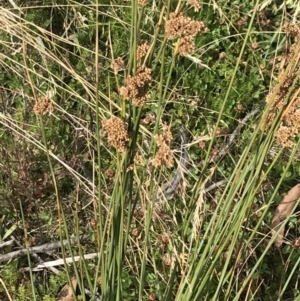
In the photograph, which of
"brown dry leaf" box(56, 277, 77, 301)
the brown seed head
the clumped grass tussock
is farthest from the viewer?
"brown dry leaf" box(56, 277, 77, 301)

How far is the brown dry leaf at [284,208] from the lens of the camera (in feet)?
5.20

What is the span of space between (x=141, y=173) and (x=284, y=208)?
43cm

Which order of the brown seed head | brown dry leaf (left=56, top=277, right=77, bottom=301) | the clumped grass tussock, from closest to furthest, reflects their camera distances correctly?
the brown seed head, the clumped grass tussock, brown dry leaf (left=56, top=277, right=77, bottom=301)

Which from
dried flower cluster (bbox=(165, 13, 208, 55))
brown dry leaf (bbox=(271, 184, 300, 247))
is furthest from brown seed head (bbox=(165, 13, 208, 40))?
brown dry leaf (bbox=(271, 184, 300, 247))

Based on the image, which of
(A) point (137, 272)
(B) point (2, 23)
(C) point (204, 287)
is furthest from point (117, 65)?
(B) point (2, 23)

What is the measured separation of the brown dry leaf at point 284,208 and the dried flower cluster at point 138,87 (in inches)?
34.8

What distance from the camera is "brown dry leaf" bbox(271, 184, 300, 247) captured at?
1.58 meters

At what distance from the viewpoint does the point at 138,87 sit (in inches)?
30.8

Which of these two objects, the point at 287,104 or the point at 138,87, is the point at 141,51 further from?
the point at 287,104

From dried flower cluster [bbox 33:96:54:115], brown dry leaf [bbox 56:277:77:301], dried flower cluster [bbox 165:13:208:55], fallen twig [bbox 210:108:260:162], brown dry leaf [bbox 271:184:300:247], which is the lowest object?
brown dry leaf [bbox 56:277:77:301]

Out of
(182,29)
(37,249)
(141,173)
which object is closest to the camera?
(182,29)

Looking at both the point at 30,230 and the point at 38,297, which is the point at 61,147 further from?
the point at 38,297

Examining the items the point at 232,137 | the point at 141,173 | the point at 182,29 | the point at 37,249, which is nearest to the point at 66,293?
the point at 37,249

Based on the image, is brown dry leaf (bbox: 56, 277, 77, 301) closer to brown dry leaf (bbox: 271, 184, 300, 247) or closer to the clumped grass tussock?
the clumped grass tussock
